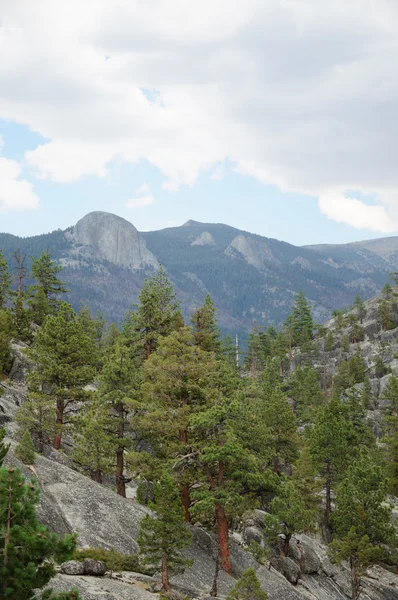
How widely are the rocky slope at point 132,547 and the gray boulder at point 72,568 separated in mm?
243

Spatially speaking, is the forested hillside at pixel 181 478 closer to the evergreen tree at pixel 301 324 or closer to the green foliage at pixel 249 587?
the green foliage at pixel 249 587

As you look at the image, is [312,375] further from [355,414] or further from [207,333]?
[207,333]

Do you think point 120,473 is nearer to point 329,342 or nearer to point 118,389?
point 118,389

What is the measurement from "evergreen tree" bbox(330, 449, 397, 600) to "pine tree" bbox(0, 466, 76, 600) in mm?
25366

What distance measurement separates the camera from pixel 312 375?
76938 millimetres

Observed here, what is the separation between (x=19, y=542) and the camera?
9.50 metres

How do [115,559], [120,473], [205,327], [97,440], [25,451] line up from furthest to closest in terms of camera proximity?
[205,327], [120,473], [97,440], [25,451], [115,559]

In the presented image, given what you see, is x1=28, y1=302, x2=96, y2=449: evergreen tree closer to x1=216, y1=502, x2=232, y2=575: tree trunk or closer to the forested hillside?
the forested hillside

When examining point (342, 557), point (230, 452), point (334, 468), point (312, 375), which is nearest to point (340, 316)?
point (312, 375)

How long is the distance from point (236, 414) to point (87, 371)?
1036cm

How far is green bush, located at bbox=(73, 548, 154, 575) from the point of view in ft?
64.2

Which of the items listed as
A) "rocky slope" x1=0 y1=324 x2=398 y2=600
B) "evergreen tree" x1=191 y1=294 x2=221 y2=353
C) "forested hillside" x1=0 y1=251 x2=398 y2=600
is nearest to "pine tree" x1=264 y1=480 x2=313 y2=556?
"forested hillside" x1=0 y1=251 x2=398 y2=600

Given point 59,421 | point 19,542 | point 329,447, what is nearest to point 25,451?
point 59,421

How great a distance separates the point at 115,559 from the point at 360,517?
18.0 meters
